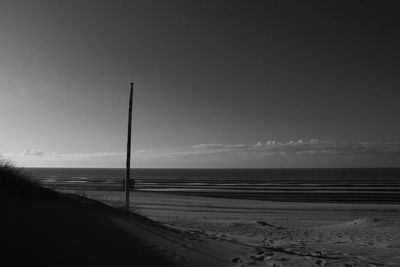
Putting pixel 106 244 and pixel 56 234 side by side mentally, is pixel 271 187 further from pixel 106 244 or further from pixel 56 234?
pixel 56 234

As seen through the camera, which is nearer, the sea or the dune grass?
the dune grass

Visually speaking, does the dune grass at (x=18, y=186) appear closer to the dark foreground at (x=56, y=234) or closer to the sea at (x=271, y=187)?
the dark foreground at (x=56, y=234)

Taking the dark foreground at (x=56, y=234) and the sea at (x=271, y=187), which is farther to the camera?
the sea at (x=271, y=187)

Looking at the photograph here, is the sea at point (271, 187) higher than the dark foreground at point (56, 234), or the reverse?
the dark foreground at point (56, 234)

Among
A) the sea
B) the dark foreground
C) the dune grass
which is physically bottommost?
the sea

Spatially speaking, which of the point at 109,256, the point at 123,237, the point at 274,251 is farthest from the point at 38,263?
the point at 274,251

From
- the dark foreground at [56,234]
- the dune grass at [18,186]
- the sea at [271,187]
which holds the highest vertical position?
the dune grass at [18,186]

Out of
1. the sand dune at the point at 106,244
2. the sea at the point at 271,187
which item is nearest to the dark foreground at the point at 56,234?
the sand dune at the point at 106,244

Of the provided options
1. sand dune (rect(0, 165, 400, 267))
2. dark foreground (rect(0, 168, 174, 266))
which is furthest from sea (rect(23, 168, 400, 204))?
sand dune (rect(0, 165, 400, 267))

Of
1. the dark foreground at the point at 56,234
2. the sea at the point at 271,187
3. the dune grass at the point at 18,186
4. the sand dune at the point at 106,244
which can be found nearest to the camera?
the dark foreground at the point at 56,234

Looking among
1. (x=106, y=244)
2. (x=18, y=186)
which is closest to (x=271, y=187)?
(x=18, y=186)

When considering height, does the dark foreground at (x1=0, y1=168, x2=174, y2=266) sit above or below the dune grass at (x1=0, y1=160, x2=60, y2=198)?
below

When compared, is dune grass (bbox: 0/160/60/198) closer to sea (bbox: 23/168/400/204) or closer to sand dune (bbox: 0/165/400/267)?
sand dune (bbox: 0/165/400/267)

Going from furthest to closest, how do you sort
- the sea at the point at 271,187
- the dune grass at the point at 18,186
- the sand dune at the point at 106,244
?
1. the sea at the point at 271,187
2. the dune grass at the point at 18,186
3. the sand dune at the point at 106,244
